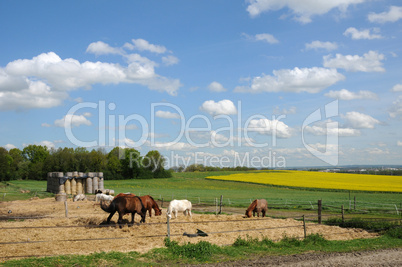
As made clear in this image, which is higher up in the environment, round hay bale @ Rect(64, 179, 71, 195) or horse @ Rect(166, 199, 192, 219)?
horse @ Rect(166, 199, 192, 219)

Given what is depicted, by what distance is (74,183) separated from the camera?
4088 cm

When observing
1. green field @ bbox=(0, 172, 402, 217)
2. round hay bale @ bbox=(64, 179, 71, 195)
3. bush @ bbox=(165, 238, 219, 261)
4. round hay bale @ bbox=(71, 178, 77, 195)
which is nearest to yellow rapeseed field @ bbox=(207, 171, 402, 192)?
green field @ bbox=(0, 172, 402, 217)

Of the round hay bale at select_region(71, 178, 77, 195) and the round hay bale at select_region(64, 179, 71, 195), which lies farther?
the round hay bale at select_region(71, 178, 77, 195)

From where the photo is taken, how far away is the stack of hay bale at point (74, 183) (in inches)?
1575

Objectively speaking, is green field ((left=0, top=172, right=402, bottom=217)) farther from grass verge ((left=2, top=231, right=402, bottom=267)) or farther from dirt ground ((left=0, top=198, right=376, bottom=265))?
grass verge ((left=2, top=231, right=402, bottom=267))

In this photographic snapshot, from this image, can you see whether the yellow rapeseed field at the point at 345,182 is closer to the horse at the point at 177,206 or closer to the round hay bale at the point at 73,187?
the round hay bale at the point at 73,187

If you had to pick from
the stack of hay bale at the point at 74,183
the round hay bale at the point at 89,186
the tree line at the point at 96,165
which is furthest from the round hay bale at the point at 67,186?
the tree line at the point at 96,165

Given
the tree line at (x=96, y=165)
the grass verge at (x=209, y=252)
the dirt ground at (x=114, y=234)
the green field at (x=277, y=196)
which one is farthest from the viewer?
the tree line at (x=96, y=165)

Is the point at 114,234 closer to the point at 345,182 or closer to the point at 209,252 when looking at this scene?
the point at 209,252

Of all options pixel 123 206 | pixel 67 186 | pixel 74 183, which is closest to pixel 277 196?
pixel 74 183

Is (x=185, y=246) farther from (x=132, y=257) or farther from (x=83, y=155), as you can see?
(x=83, y=155)

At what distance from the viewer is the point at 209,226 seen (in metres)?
16.3

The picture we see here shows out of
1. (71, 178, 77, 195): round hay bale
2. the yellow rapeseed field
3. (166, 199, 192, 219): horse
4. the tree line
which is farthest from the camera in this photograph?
the tree line

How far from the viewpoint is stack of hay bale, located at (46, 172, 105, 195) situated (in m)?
40.0
